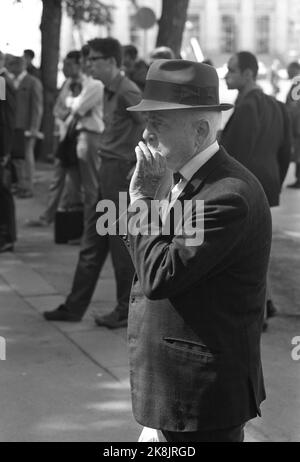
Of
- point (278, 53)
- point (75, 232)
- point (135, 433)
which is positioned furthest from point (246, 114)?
point (278, 53)

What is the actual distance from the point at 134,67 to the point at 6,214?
14.1ft

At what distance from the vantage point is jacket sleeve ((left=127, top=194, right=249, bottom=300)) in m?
2.83

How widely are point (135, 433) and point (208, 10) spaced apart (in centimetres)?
6425

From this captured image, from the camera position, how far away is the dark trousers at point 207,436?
9.85ft

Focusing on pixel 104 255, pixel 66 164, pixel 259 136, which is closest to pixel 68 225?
pixel 66 164

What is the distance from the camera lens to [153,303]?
9.92ft

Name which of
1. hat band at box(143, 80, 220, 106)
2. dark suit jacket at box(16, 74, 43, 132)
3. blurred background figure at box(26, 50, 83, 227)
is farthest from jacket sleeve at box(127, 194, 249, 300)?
dark suit jacket at box(16, 74, 43, 132)

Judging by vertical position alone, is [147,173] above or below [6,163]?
above

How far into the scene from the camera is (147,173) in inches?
117

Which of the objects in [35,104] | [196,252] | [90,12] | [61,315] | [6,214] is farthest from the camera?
[90,12]
